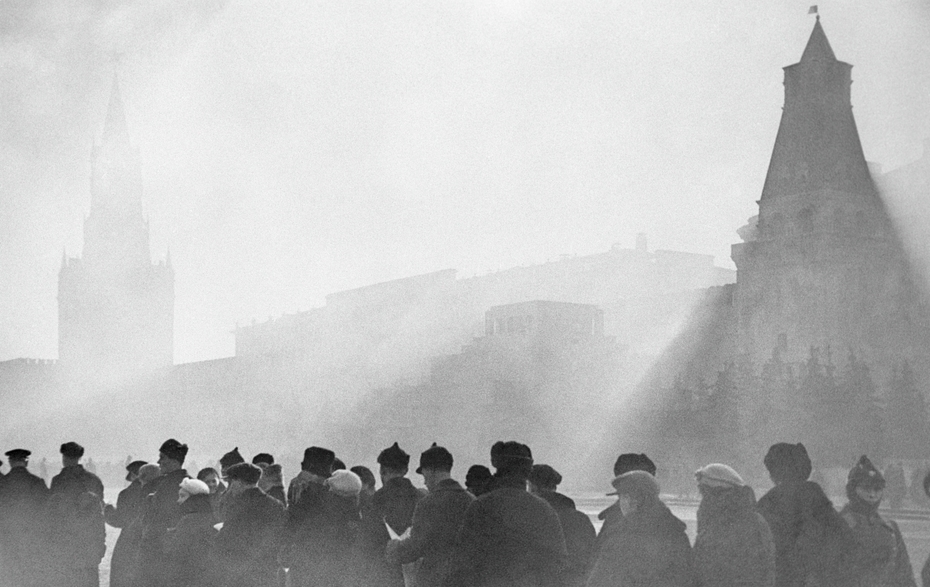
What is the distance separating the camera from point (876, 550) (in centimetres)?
638

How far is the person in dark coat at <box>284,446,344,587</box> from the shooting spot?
7.19m

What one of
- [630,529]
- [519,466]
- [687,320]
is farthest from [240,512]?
[687,320]

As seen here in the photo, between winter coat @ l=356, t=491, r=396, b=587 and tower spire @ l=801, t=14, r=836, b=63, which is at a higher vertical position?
tower spire @ l=801, t=14, r=836, b=63

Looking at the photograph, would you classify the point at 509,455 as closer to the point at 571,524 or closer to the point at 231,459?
the point at 571,524

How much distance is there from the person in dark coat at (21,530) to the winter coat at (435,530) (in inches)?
144

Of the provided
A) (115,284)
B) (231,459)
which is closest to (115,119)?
(115,284)

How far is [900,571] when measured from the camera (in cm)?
650

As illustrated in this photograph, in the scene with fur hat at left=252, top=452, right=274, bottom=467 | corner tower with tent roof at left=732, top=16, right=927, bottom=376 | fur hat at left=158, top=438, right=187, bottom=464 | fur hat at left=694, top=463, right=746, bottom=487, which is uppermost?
corner tower with tent roof at left=732, top=16, right=927, bottom=376

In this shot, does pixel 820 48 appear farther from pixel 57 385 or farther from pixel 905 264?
pixel 57 385

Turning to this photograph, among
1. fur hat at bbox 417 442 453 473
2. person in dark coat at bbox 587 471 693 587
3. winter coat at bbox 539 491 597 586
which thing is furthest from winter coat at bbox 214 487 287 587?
person in dark coat at bbox 587 471 693 587

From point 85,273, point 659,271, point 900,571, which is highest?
point 85,273

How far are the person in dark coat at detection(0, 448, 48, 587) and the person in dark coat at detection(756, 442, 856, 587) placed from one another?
17.8 feet

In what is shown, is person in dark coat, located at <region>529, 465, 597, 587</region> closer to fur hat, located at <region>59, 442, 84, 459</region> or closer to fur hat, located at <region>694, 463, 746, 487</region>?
fur hat, located at <region>694, 463, 746, 487</region>

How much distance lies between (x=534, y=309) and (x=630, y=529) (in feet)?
186
